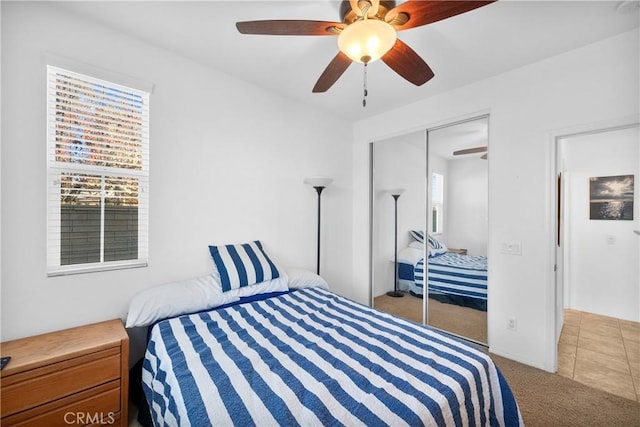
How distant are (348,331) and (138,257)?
1712 mm

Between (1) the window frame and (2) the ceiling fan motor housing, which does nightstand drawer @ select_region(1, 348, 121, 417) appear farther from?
(1) the window frame

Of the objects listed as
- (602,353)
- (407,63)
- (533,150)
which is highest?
(407,63)

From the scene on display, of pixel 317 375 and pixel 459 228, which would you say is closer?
pixel 317 375

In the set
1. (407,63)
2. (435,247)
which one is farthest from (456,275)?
(407,63)

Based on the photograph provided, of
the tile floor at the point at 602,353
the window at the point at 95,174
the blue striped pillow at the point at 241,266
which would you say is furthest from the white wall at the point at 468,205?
the window at the point at 95,174

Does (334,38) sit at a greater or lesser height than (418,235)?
greater

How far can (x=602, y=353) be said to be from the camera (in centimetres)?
255

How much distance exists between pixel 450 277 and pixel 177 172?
2923 mm

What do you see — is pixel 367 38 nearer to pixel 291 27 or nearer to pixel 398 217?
pixel 291 27

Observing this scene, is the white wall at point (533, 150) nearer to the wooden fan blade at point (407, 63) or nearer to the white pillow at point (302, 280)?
the wooden fan blade at point (407, 63)

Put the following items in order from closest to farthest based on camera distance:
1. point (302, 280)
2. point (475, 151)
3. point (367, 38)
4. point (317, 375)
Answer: point (317, 375), point (367, 38), point (302, 280), point (475, 151)

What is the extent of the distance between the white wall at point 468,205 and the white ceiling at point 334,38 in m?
0.87

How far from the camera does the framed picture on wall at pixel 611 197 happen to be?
130 inches

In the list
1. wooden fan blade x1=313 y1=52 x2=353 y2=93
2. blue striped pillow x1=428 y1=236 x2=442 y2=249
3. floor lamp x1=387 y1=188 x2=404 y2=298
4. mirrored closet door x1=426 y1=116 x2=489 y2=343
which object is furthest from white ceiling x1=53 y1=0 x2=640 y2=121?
blue striped pillow x1=428 y1=236 x2=442 y2=249
